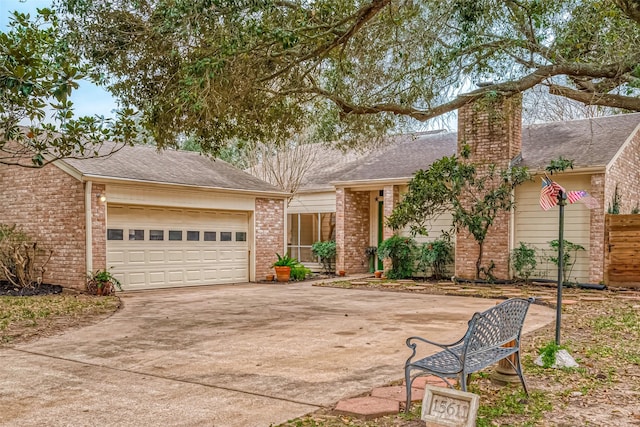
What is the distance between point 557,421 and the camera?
4102 mm

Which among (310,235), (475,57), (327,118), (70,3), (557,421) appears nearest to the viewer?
(557,421)

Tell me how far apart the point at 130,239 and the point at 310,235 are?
302 inches

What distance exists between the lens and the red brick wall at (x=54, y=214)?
12750 mm

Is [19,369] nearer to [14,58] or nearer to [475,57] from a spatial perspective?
[14,58]

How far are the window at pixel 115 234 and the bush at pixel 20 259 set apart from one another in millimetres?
1552

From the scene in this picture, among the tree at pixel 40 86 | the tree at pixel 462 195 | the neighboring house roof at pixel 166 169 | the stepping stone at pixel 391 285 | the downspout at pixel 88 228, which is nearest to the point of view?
the tree at pixel 40 86

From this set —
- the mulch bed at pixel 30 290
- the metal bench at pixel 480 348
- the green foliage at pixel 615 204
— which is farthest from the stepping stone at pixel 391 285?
the metal bench at pixel 480 348

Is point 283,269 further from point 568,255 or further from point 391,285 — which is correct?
point 568,255

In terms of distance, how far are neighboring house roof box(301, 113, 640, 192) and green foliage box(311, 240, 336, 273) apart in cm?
201

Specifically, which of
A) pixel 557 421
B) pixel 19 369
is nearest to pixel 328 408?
pixel 557 421

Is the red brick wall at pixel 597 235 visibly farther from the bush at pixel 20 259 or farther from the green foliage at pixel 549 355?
the bush at pixel 20 259

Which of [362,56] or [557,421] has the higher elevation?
[362,56]

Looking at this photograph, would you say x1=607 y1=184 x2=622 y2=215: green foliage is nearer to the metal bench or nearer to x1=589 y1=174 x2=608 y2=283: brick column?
x1=589 y1=174 x2=608 y2=283: brick column

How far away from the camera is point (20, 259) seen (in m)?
12.9
